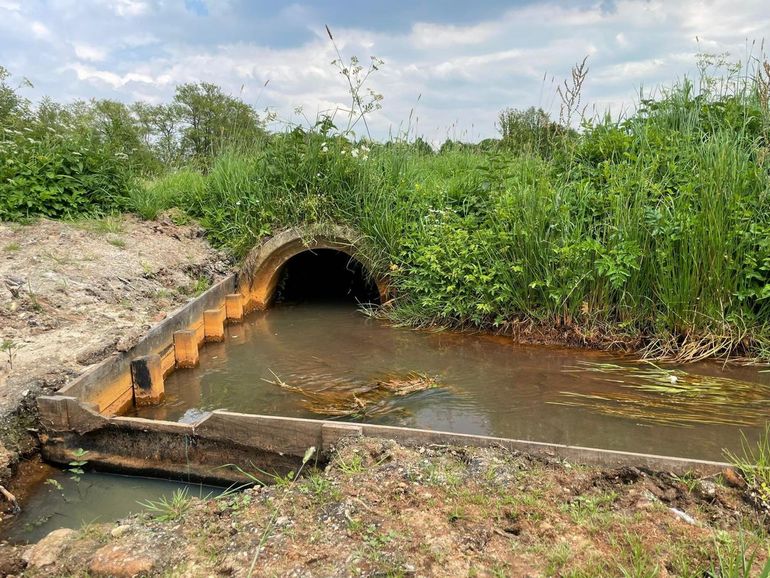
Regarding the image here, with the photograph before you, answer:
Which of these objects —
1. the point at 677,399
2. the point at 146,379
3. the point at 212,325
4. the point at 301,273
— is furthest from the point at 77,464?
the point at 301,273

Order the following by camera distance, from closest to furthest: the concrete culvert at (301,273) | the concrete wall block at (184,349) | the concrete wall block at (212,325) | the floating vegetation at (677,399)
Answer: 1. the floating vegetation at (677,399)
2. the concrete wall block at (184,349)
3. the concrete wall block at (212,325)
4. the concrete culvert at (301,273)

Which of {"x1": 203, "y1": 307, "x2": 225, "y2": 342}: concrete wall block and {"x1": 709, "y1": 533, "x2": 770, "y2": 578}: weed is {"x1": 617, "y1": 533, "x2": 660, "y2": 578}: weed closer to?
{"x1": 709, "y1": 533, "x2": 770, "y2": 578}: weed

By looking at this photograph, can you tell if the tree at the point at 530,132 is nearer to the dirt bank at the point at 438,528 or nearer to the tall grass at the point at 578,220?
the tall grass at the point at 578,220

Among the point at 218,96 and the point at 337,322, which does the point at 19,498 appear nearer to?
the point at 337,322

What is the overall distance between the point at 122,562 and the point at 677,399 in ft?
13.9

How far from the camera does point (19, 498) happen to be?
3502mm

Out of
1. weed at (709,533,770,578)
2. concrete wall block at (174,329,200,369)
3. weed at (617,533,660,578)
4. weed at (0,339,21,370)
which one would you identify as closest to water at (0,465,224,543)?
weed at (0,339,21,370)

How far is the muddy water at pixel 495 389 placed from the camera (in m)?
4.20

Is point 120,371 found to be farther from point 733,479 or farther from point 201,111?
point 201,111

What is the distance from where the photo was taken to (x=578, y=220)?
247 inches

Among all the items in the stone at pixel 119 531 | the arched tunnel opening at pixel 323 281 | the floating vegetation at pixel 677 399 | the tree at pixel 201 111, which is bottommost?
the stone at pixel 119 531

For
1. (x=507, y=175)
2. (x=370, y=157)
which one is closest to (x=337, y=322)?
(x=370, y=157)

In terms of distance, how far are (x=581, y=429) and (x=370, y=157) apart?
Answer: 5.28 metres

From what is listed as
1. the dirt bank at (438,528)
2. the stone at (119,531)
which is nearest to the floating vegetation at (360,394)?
the dirt bank at (438,528)
